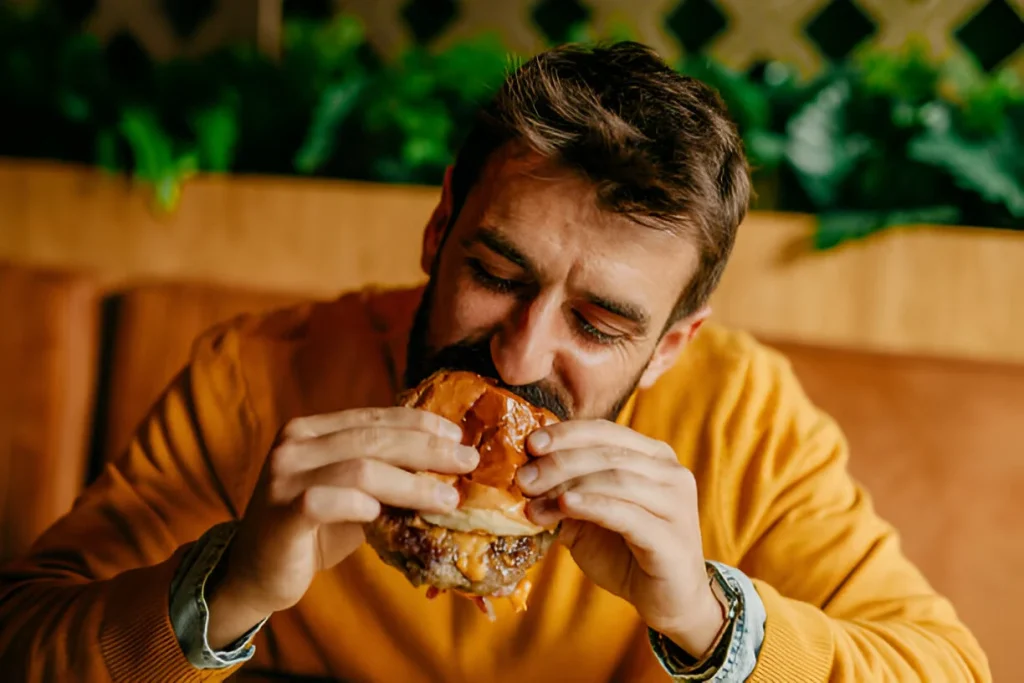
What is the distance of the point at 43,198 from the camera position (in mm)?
2410

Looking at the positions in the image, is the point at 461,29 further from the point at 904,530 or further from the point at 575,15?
the point at 904,530

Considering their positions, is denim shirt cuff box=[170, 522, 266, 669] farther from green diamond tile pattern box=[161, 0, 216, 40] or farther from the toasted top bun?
green diamond tile pattern box=[161, 0, 216, 40]

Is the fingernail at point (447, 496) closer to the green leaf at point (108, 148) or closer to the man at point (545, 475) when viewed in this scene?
the man at point (545, 475)

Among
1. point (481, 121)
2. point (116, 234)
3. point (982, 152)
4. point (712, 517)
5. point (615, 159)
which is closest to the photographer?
point (615, 159)

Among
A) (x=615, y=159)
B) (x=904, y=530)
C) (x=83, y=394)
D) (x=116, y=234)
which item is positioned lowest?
(x=83, y=394)

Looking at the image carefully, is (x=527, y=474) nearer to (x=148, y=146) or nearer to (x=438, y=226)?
(x=438, y=226)

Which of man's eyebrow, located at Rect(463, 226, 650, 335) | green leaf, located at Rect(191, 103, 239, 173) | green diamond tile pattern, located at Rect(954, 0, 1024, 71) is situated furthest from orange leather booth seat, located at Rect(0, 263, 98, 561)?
green diamond tile pattern, located at Rect(954, 0, 1024, 71)

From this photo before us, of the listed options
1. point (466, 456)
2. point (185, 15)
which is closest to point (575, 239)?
point (466, 456)

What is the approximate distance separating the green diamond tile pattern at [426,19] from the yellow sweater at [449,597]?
65.4 inches

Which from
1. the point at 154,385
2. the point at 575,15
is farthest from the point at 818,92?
the point at 154,385

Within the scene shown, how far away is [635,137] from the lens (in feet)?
3.36

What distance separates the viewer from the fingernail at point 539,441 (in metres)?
0.90

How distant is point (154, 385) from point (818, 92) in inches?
65.6

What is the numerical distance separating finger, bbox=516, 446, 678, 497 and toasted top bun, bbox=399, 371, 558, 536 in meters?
0.03
